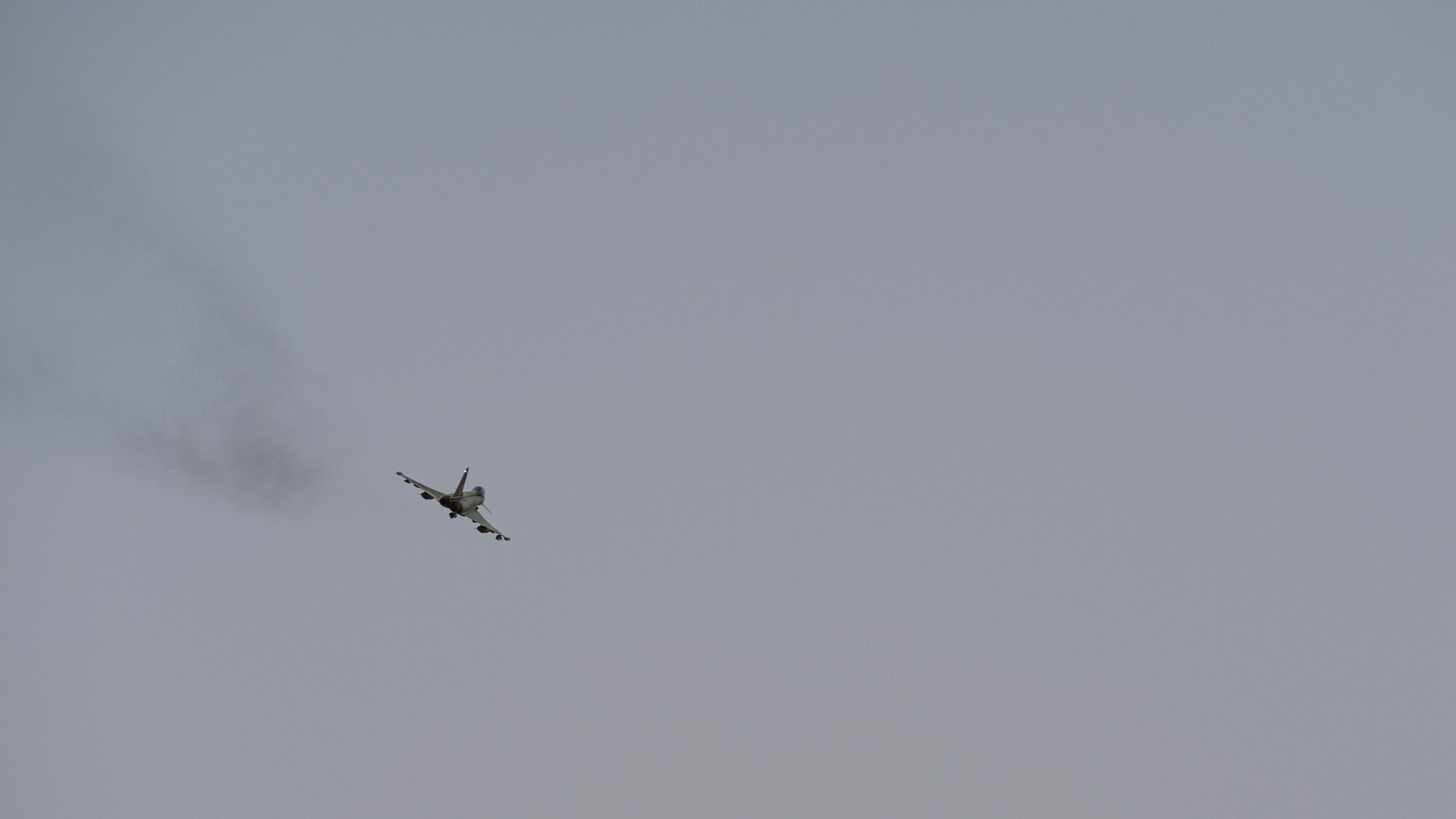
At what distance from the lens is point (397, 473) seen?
454 feet

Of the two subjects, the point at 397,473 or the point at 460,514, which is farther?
the point at 460,514

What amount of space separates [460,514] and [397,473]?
10.5 meters

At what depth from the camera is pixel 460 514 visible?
148 m
